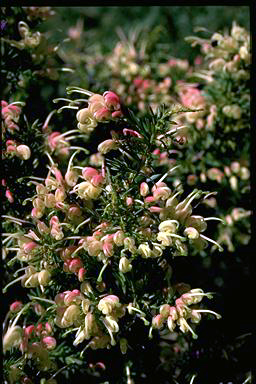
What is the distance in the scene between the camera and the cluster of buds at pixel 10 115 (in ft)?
4.30

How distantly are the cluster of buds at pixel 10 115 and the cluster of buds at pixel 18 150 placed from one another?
0.15ft

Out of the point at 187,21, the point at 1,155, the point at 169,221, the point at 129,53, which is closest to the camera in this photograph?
the point at 169,221

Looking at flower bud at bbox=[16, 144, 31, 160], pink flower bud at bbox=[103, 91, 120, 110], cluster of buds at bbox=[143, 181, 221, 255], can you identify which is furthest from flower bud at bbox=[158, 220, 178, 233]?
flower bud at bbox=[16, 144, 31, 160]

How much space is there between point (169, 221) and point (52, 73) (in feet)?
2.09

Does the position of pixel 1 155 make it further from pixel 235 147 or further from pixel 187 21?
pixel 187 21

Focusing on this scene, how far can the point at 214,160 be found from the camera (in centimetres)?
172

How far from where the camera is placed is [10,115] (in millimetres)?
1314

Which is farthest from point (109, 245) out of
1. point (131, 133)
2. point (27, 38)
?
point (27, 38)

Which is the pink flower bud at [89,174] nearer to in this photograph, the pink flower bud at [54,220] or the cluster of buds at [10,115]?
the pink flower bud at [54,220]

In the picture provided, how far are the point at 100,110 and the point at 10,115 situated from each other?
0.30 meters

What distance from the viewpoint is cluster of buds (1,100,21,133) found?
51.6 inches

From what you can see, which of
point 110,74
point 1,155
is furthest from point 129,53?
point 1,155

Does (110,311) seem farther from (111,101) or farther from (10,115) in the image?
(10,115)

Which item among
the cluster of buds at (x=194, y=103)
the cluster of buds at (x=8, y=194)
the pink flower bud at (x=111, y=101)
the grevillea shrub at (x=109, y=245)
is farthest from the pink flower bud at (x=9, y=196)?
the cluster of buds at (x=194, y=103)
